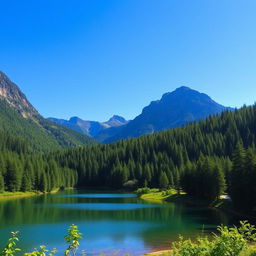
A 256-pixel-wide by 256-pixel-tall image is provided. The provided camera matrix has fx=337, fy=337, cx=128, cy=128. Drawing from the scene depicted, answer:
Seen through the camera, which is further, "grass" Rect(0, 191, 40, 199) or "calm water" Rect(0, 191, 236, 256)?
"grass" Rect(0, 191, 40, 199)

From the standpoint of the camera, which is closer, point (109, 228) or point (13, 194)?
point (109, 228)

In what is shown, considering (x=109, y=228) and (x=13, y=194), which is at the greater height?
(x=13, y=194)

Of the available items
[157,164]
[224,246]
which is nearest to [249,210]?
[224,246]

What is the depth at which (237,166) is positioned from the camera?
82.1 meters

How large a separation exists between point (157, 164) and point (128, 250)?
499ft

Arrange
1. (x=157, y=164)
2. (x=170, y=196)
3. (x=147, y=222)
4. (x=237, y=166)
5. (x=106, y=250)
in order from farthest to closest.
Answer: (x=157, y=164) → (x=170, y=196) → (x=237, y=166) → (x=147, y=222) → (x=106, y=250)

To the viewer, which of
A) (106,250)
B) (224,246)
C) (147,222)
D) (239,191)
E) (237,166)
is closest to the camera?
(224,246)

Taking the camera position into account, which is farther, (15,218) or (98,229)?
(15,218)

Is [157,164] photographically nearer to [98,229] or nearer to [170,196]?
[170,196]

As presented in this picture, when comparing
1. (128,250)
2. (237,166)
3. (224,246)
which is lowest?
(128,250)

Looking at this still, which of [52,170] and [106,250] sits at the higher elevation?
[52,170]

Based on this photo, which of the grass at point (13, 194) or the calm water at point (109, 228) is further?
the grass at point (13, 194)

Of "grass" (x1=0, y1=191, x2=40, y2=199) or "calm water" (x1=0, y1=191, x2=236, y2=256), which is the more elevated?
"grass" (x1=0, y1=191, x2=40, y2=199)

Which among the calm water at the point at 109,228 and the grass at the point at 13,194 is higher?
the grass at the point at 13,194
